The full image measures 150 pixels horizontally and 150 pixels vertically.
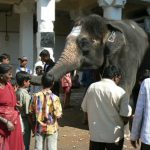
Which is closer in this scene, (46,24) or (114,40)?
(114,40)

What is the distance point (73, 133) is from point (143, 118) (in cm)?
471

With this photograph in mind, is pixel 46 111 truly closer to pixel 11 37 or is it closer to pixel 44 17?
pixel 44 17

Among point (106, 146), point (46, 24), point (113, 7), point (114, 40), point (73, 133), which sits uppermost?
point (113, 7)

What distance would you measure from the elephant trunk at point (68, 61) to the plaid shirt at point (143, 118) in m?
2.51

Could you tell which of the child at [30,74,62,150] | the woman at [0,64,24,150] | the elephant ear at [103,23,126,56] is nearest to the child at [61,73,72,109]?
the elephant ear at [103,23,126,56]

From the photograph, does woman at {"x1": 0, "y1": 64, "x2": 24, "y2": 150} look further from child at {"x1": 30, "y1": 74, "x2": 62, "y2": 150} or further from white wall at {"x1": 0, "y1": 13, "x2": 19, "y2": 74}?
white wall at {"x1": 0, "y1": 13, "x2": 19, "y2": 74}

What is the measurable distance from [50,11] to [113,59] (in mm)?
4694

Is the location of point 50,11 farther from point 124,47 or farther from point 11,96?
point 11,96

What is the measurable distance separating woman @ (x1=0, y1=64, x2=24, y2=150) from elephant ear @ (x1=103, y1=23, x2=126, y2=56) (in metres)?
2.56

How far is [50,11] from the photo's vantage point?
1234cm

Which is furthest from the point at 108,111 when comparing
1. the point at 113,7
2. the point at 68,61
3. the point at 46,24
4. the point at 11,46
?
the point at 11,46

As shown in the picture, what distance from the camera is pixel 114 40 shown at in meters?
8.02

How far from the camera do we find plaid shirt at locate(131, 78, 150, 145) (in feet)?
17.6

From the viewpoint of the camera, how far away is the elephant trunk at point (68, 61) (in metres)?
7.77
